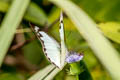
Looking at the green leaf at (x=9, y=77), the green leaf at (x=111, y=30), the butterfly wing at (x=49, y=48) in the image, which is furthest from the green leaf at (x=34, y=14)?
the butterfly wing at (x=49, y=48)

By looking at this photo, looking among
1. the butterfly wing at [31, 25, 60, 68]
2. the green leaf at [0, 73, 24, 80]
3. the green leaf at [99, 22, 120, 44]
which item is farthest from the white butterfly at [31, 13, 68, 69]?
the green leaf at [0, 73, 24, 80]

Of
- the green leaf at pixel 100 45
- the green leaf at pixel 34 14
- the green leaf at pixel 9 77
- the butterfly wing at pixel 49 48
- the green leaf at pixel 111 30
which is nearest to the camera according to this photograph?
the green leaf at pixel 100 45

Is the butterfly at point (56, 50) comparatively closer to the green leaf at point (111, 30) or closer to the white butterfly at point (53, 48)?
the white butterfly at point (53, 48)

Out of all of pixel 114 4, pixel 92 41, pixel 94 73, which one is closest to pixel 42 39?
pixel 92 41

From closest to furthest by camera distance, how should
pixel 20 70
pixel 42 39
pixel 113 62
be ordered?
1. pixel 113 62
2. pixel 42 39
3. pixel 20 70

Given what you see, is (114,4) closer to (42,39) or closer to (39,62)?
(39,62)

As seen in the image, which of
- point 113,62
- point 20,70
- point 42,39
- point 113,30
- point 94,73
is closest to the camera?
point 113,62

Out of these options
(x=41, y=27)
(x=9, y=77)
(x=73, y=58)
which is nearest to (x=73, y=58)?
(x=73, y=58)

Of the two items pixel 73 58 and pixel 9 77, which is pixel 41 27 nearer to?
pixel 9 77
